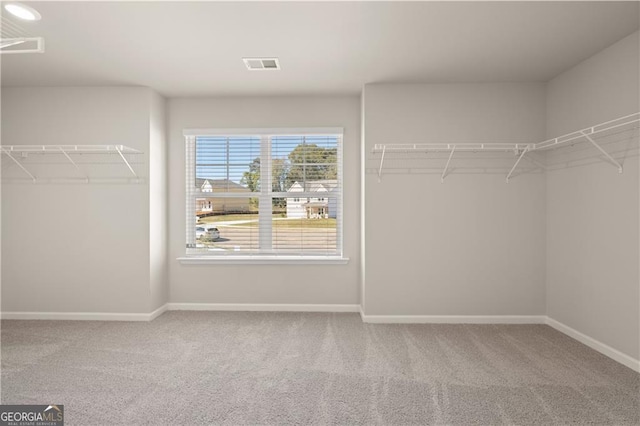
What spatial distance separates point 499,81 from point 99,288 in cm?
469

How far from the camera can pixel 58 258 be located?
412cm

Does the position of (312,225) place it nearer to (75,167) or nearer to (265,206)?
(265,206)

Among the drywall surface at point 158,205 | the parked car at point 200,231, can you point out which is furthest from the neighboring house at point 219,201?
the drywall surface at point 158,205

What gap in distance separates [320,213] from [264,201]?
671mm

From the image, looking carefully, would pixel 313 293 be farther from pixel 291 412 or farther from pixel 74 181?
pixel 74 181

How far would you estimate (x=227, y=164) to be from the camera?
452 cm

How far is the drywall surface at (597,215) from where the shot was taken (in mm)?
2871

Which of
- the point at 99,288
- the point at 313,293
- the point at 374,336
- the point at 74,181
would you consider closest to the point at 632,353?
the point at 374,336

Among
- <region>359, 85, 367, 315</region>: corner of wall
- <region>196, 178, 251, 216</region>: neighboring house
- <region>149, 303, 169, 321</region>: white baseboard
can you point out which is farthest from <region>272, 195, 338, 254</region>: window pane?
<region>149, 303, 169, 321</region>: white baseboard

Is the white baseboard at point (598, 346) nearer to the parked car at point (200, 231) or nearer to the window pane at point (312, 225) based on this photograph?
the window pane at point (312, 225)

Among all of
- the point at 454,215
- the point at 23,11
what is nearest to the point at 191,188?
the point at 23,11

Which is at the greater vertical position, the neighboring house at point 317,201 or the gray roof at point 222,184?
the gray roof at point 222,184

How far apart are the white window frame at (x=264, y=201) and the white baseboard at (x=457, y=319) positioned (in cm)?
77

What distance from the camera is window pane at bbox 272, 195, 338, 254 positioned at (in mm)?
4488
